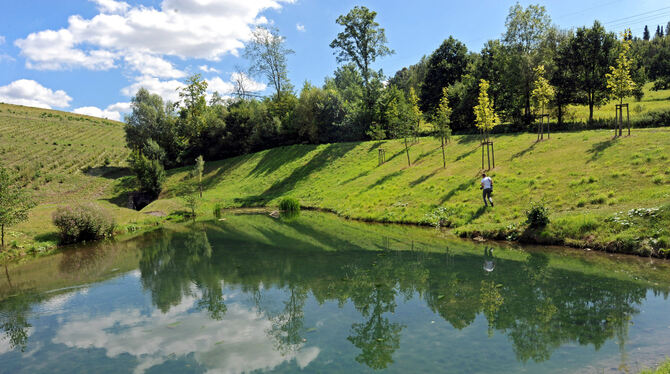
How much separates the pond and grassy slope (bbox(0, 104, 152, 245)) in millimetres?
15966

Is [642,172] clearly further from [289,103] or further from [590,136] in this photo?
[289,103]

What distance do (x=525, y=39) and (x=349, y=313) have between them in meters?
54.5

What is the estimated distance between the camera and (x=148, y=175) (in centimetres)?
5506

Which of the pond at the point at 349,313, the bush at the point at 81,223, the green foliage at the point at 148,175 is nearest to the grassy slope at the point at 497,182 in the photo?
the pond at the point at 349,313

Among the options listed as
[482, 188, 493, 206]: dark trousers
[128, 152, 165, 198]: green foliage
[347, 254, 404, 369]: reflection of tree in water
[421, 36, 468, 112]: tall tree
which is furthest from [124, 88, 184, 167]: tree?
[347, 254, 404, 369]: reflection of tree in water

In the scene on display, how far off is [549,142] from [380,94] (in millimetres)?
31057

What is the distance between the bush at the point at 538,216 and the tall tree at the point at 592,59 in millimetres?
31731

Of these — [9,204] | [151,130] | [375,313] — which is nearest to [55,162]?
[151,130]

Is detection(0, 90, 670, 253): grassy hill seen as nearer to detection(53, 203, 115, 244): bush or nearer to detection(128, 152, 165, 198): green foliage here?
detection(53, 203, 115, 244): bush

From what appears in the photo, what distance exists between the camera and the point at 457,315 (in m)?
10.3

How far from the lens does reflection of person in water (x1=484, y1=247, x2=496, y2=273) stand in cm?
1468

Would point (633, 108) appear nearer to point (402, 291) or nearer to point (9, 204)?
point (402, 291)

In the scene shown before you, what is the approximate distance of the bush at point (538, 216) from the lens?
61.7ft

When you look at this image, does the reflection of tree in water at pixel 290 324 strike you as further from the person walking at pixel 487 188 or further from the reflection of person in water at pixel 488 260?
the person walking at pixel 487 188
